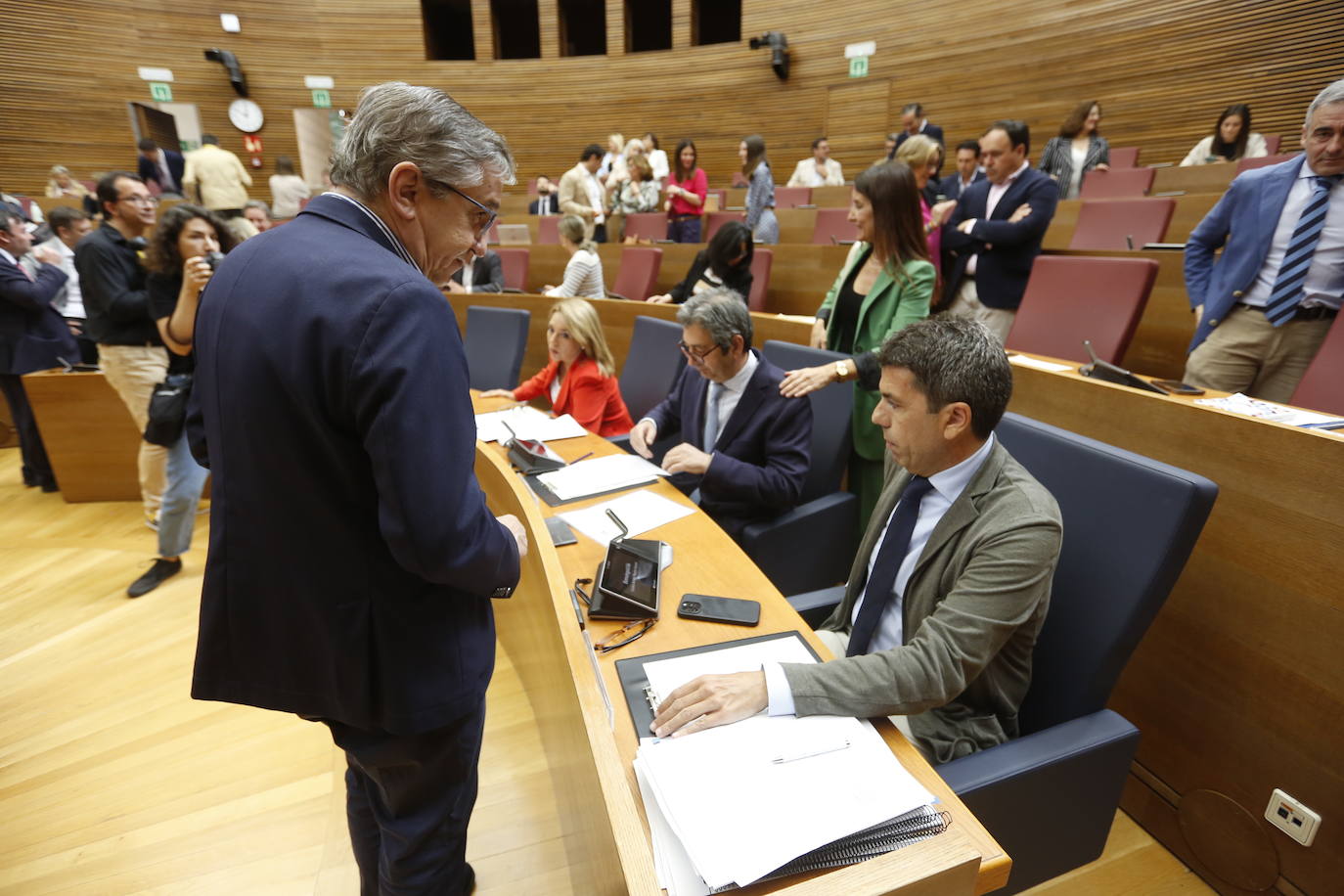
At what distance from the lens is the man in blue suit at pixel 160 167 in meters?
7.61

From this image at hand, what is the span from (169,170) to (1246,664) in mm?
10957

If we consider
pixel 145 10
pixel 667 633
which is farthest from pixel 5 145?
pixel 667 633

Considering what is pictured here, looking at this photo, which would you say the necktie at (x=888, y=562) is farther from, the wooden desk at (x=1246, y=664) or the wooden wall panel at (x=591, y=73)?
the wooden wall panel at (x=591, y=73)

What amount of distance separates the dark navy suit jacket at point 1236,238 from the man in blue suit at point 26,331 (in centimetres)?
516

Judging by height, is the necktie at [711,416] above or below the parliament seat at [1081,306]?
below

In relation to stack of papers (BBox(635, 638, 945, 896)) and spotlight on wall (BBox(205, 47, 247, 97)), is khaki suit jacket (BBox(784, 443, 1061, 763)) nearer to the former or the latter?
stack of papers (BBox(635, 638, 945, 896))

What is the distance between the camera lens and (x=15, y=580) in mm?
2717

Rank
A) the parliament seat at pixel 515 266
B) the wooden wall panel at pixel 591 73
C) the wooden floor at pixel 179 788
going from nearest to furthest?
1. the wooden floor at pixel 179 788
2. the parliament seat at pixel 515 266
3. the wooden wall panel at pixel 591 73

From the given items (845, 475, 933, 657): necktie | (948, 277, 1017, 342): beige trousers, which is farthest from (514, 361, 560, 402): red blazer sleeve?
(845, 475, 933, 657): necktie

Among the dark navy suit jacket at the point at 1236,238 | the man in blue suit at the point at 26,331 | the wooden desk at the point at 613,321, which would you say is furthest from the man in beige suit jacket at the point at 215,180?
the dark navy suit jacket at the point at 1236,238

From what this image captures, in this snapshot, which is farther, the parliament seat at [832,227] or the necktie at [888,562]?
the parliament seat at [832,227]

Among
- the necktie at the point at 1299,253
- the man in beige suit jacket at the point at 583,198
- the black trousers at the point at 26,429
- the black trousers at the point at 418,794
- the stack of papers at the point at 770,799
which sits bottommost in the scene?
the black trousers at the point at 26,429

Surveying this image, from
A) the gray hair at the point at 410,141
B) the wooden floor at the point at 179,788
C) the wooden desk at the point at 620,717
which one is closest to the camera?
the wooden desk at the point at 620,717

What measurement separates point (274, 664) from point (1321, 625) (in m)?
1.69
